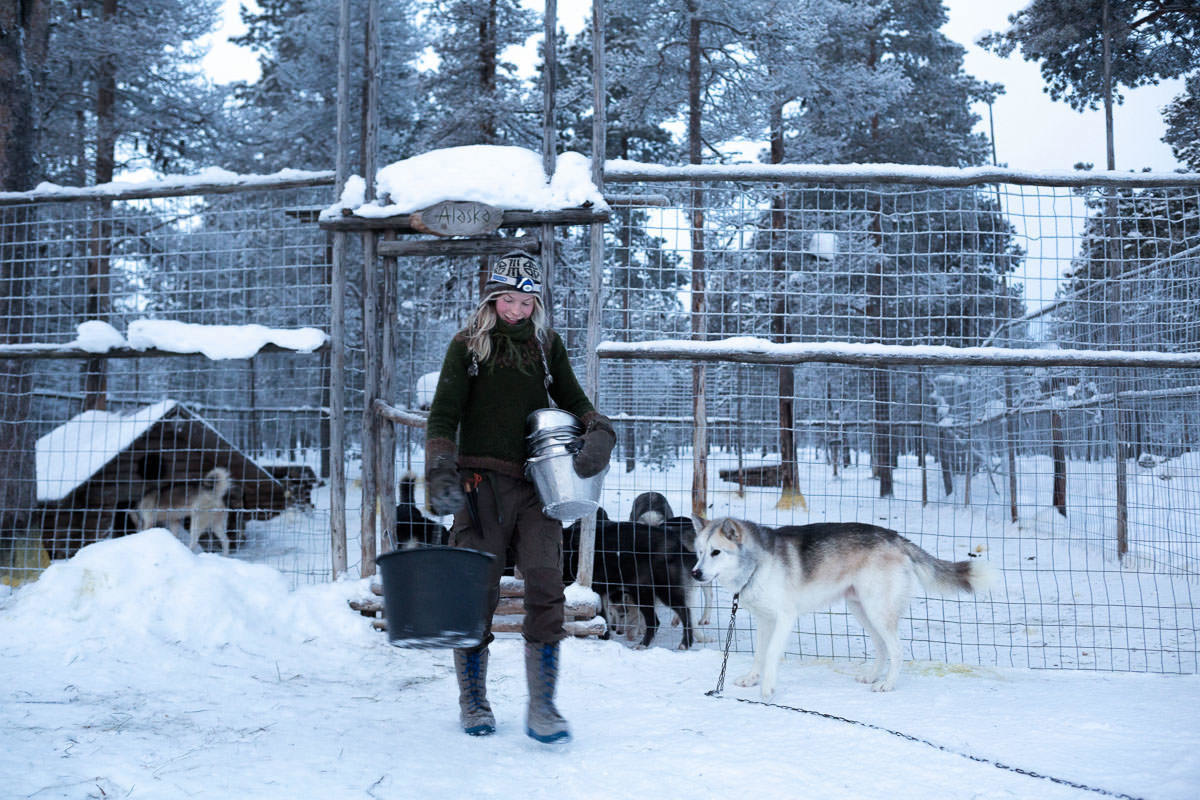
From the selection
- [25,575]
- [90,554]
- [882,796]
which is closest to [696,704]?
[882,796]

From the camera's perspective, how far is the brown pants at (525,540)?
347 centimetres

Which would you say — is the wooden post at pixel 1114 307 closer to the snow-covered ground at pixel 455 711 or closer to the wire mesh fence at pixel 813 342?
the wire mesh fence at pixel 813 342

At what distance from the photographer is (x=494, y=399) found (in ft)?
11.8

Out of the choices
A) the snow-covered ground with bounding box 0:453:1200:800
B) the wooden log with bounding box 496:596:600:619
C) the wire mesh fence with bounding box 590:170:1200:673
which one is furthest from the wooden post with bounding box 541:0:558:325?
the snow-covered ground with bounding box 0:453:1200:800

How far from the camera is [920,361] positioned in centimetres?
509

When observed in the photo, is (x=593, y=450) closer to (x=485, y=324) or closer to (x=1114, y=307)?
(x=485, y=324)

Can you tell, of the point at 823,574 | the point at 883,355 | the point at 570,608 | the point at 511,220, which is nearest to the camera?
the point at 823,574

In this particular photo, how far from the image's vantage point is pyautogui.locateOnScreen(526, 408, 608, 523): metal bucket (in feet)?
11.2

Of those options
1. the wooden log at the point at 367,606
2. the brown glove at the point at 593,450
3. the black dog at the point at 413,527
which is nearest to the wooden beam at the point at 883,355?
the brown glove at the point at 593,450

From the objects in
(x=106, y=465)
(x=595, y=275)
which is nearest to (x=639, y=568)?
(x=595, y=275)

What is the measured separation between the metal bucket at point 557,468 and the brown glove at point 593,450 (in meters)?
0.03

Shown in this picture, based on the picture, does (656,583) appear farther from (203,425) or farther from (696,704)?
(203,425)

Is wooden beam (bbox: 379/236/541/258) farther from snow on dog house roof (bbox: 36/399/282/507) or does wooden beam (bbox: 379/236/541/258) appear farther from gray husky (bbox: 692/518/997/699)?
snow on dog house roof (bbox: 36/399/282/507)

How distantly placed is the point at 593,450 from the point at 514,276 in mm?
859
